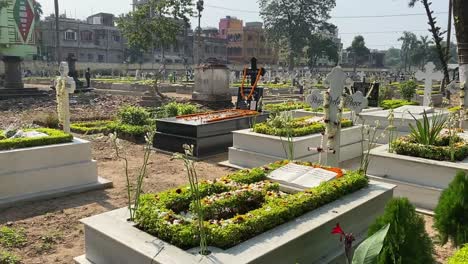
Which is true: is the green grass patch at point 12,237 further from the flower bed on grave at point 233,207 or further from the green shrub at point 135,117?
the green shrub at point 135,117

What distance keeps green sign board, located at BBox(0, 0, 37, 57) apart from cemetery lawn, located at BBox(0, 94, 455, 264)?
1995 cm

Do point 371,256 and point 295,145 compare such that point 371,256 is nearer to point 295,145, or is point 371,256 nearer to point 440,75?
point 295,145

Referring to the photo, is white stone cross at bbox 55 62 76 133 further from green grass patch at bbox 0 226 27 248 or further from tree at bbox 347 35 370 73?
tree at bbox 347 35 370 73

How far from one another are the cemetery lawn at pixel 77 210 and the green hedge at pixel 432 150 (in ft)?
3.22

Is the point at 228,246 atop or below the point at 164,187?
atop

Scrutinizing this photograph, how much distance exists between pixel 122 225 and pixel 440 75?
13.0m

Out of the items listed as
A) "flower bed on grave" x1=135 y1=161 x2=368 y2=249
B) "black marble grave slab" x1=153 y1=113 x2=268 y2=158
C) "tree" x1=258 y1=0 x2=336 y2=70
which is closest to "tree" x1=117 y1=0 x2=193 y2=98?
"black marble grave slab" x1=153 y1=113 x2=268 y2=158

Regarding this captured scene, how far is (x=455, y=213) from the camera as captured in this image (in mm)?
4121

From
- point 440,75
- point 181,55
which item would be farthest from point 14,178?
point 181,55

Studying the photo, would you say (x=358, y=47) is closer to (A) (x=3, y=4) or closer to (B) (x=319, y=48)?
(B) (x=319, y=48)

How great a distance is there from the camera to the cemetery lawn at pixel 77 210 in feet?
15.1

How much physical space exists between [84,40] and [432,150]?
70.4 meters

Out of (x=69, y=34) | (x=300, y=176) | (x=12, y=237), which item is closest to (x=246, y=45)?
(x=69, y=34)

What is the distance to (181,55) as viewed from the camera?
80.9 metres
